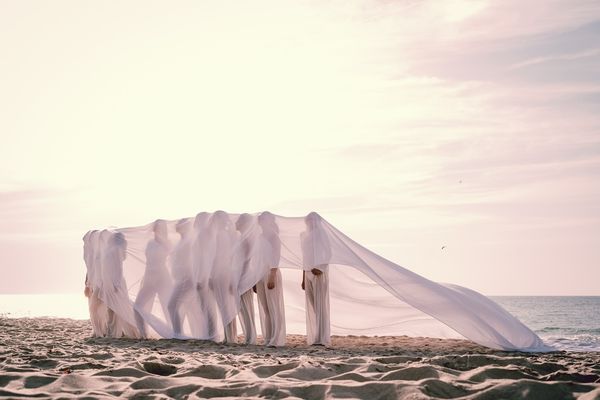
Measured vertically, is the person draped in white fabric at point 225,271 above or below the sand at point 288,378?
above

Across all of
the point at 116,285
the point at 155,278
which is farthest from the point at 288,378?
the point at 116,285

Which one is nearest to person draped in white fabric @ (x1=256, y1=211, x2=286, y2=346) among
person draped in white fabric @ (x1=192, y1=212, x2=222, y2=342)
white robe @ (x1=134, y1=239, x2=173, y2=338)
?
person draped in white fabric @ (x1=192, y1=212, x2=222, y2=342)

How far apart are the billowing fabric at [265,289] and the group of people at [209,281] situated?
0.02 m

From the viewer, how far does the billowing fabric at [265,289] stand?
36.1 ft

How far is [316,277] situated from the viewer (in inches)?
452

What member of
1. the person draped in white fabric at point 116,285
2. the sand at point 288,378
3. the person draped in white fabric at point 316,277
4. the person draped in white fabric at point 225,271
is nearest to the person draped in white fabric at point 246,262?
the person draped in white fabric at point 225,271

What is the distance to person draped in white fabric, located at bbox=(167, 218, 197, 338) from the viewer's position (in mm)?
12422

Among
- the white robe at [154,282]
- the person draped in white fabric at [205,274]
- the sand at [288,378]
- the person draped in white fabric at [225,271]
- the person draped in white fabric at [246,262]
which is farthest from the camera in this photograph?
the white robe at [154,282]

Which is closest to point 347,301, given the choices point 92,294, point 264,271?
point 264,271

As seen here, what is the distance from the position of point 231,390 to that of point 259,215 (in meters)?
6.28

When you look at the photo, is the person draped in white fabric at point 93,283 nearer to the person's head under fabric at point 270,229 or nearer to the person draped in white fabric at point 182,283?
the person draped in white fabric at point 182,283

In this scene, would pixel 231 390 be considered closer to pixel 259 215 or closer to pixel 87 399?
pixel 87 399

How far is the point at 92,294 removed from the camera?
13695mm

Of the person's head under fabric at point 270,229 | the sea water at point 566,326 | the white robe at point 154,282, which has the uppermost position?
the person's head under fabric at point 270,229
